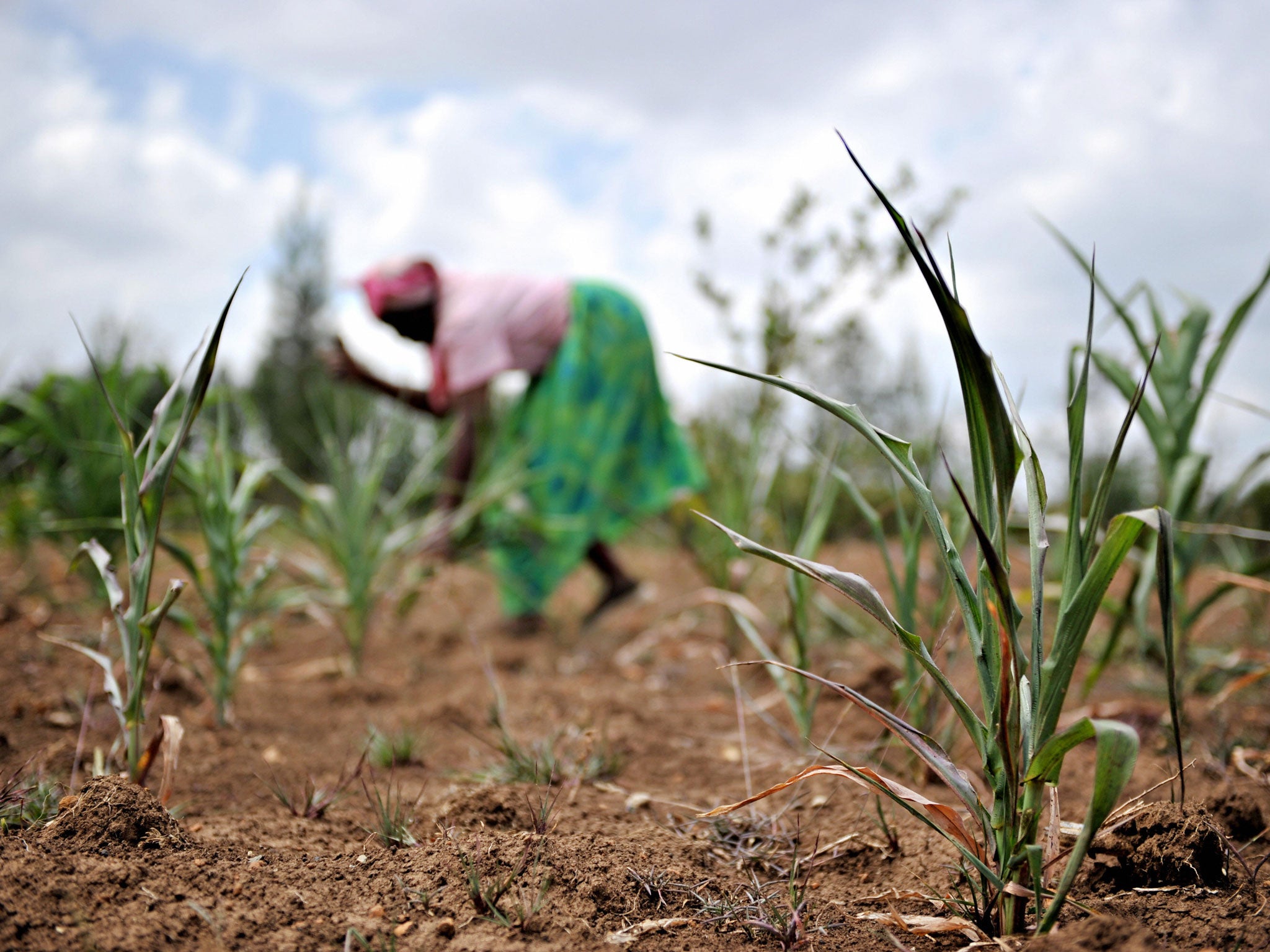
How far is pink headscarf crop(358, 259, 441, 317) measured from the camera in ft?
11.1

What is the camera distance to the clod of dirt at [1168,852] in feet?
3.11

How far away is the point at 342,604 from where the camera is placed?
2.32m

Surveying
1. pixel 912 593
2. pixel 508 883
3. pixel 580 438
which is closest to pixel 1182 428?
pixel 912 593

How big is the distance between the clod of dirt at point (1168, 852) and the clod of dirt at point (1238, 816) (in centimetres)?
17

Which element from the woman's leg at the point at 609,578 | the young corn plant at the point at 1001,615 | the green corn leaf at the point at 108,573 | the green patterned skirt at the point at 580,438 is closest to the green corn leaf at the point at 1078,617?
the young corn plant at the point at 1001,615

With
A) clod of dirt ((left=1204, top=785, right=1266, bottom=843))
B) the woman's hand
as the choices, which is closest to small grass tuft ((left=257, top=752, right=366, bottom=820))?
clod of dirt ((left=1204, top=785, right=1266, bottom=843))

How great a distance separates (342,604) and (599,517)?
4.11 ft

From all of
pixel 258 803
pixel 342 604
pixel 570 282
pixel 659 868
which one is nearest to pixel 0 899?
pixel 258 803

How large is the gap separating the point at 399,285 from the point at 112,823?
2.72 metres

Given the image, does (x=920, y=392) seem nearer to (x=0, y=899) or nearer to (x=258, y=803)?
(x=258, y=803)

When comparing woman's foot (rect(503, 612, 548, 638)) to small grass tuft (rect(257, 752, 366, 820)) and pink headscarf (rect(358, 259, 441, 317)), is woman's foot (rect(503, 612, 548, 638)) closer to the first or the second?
pink headscarf (rect(358, 259, 441, 317))

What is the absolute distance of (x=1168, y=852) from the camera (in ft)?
3.11

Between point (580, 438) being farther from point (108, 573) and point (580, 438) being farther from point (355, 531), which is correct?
point (108, 573)

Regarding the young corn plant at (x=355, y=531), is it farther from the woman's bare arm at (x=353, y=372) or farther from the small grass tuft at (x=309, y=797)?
the small grass tuft at (x=309, y=797)
